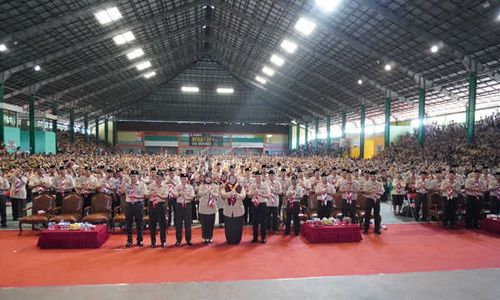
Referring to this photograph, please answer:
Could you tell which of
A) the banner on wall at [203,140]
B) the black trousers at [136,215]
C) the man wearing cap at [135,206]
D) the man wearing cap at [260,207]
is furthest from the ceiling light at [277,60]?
the black trousers at [136,215]

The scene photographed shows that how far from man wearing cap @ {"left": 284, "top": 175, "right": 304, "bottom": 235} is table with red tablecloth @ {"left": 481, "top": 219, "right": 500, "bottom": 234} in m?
5.21

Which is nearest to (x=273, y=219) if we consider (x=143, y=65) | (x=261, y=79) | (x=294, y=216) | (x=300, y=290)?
(x=294, y=216)

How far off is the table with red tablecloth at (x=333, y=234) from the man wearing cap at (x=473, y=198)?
3.89 m

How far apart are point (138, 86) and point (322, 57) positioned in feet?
73.4

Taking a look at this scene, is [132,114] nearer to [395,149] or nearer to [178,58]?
[178,58]

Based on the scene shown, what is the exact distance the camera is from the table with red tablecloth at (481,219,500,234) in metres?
9.00

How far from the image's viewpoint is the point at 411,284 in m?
5.55

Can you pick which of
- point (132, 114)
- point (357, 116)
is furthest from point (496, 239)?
point (132, 114)

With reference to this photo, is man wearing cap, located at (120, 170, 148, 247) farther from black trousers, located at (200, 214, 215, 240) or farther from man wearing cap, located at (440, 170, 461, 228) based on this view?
man wearing cap, located at (440, 170, 461, 228)

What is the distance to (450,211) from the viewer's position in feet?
32.3

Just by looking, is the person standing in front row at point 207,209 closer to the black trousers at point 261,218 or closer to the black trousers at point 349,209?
the black trousers at point 261,218

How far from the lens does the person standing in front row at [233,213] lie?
26.0 feet

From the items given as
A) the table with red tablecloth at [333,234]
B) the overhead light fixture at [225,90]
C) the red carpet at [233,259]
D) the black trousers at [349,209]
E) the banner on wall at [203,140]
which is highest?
the overhead light fixture at [225,90]

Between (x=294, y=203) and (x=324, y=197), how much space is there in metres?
1.07
